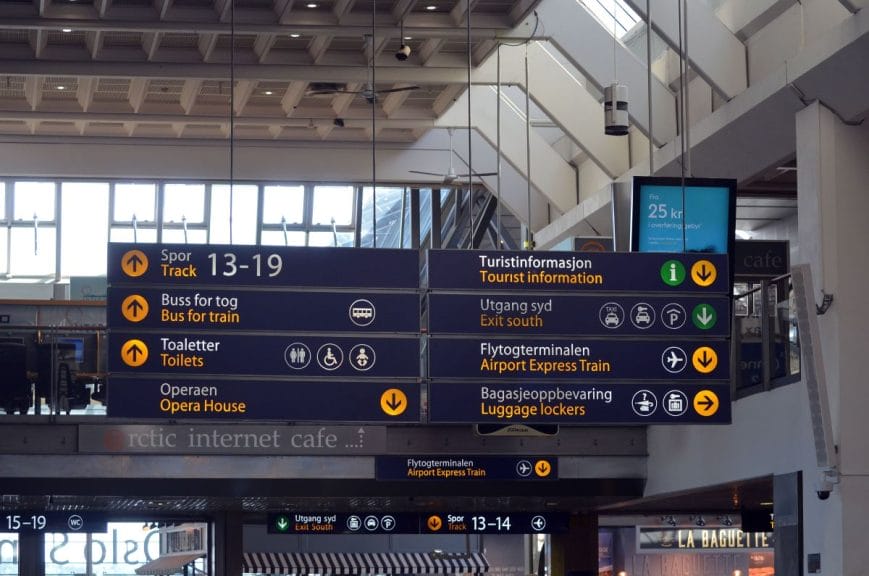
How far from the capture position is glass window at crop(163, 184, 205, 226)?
3253 cm

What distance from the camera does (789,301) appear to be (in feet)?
42.4

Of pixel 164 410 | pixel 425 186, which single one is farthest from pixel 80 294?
pixel 164 410

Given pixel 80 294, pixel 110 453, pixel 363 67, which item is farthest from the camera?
pixel 80 294

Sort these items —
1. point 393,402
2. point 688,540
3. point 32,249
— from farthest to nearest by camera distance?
point 32,249 < point 688,540 < point 393,402

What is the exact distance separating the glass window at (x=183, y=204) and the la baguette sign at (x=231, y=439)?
54.6ft

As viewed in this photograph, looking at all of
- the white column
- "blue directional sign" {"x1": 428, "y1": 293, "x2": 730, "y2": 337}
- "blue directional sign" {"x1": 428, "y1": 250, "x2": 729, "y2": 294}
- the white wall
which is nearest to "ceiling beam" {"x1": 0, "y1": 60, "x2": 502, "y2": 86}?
the white wall

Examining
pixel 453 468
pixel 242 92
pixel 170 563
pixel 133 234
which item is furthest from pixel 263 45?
pixel 133 234

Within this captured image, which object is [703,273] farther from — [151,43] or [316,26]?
[151,43]

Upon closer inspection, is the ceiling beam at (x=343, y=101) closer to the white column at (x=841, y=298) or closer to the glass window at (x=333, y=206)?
the white column at (x=841, y=298)

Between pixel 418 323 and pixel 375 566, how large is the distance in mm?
14238

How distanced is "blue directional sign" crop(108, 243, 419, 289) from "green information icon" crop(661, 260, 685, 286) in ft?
5.93

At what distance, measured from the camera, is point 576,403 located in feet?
36.0

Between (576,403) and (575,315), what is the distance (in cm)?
64

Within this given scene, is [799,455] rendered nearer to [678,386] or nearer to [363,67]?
[678,386]
